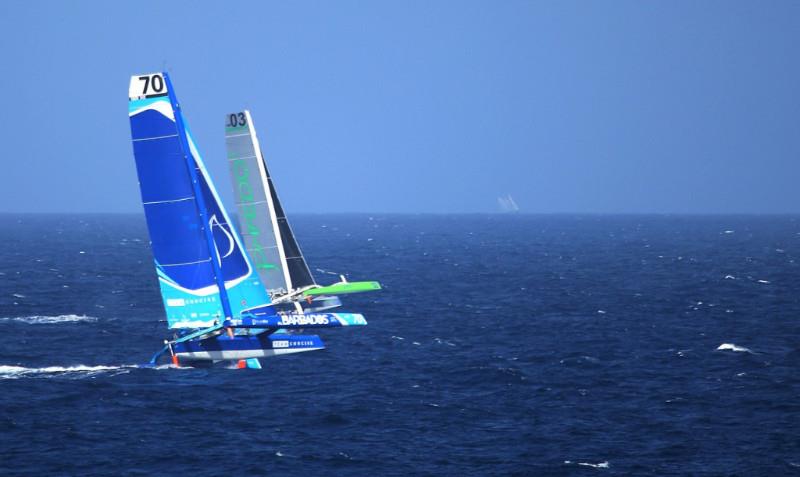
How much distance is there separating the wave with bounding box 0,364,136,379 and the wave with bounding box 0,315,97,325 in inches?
666

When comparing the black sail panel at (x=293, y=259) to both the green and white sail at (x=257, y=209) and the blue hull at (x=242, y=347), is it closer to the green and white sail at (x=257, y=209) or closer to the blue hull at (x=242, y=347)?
the green and white sail at (x=257, y=209)

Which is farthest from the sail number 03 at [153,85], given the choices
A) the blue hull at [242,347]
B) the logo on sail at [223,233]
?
the blue hull at [242,347]

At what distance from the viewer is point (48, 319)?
6650cm

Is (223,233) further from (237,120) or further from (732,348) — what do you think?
(732,348)

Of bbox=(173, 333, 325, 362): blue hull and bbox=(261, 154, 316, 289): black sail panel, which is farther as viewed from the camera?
bbox=(261, 154, 316, 289): black sail panel

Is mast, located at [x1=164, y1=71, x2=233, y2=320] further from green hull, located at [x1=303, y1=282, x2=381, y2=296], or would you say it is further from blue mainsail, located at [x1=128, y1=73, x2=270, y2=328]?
green hull, located at [x1=303, y1=282, x2=381, y2=296]

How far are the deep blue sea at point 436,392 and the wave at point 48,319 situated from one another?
0.40 ft

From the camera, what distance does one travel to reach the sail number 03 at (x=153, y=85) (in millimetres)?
43094

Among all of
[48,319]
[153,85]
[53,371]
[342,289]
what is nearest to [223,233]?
[153,85]

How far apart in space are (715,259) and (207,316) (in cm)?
9485

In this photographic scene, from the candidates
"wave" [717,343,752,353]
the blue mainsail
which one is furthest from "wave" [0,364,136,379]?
"wave" [717,343,752,353]

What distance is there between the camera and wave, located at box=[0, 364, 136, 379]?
152 feet

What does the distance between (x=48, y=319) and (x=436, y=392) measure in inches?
1255

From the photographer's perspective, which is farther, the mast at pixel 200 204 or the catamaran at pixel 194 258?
the mast at pixel 200 204
